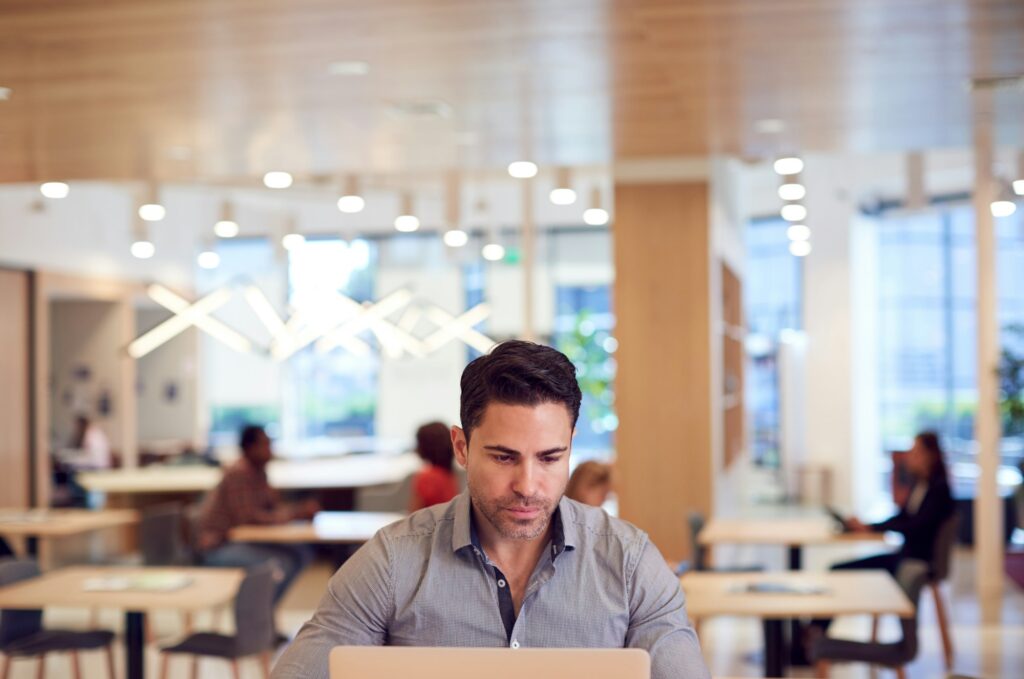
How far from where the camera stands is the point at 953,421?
16703mm

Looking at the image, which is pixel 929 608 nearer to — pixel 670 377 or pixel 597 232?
pixel 670 377

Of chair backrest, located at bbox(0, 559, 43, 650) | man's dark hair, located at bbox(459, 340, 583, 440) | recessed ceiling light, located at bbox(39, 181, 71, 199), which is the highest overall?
recessed ceiling light, located at bbox(39, 181, 71, 199)

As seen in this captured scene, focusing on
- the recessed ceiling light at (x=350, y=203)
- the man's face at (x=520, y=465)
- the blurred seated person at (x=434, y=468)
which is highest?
the recessed ceiling light at (x=350, y=203)

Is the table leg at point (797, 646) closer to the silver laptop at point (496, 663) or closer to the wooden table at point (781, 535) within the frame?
the wooden table at point (781, 535)

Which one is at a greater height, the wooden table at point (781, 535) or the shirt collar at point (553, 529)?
the shirt collar at point (553, 529)

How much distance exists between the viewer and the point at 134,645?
5953mm

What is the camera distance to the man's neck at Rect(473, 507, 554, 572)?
2.24m

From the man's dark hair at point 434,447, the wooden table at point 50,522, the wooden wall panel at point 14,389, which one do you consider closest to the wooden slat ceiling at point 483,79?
the man's dark hair at point 434,447

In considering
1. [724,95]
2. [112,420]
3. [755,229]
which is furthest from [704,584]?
[755,229]

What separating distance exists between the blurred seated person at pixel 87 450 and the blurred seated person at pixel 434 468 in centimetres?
763

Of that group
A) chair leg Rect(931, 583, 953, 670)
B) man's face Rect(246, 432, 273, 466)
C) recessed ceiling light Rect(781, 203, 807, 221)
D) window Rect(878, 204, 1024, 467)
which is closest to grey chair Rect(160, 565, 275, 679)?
man's face Rect(246, 432, 273, 466)

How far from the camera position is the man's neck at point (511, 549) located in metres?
2.24

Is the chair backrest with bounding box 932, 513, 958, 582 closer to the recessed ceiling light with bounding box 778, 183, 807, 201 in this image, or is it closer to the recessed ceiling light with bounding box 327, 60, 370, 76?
the recessed ceiling light with bounding box 778, 183, 807, 201

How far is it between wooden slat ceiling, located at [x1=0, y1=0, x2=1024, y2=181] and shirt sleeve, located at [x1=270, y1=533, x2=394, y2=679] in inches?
118
